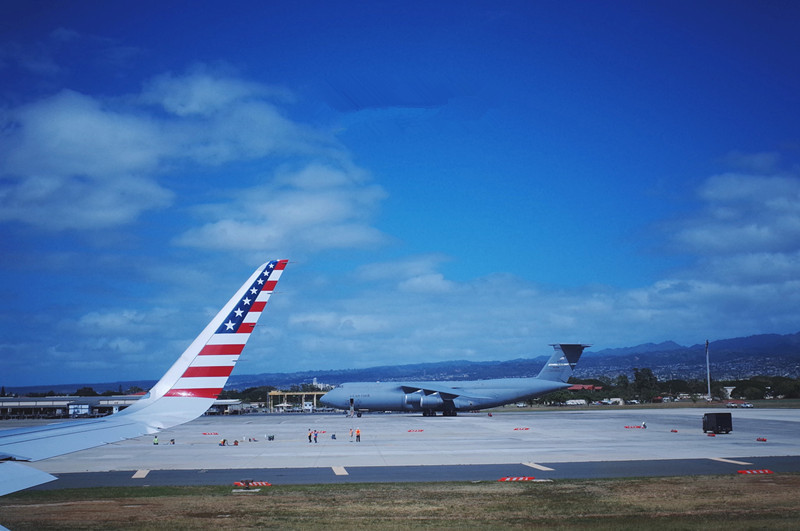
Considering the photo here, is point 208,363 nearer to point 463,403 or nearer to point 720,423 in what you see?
point 720,423

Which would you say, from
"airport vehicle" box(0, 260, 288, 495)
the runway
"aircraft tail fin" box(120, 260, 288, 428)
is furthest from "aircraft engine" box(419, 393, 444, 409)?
"aircraft tail fin" box(120, 260, 288, 428)

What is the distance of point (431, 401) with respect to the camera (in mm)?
64188

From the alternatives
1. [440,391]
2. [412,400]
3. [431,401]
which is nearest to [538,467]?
[440,391]

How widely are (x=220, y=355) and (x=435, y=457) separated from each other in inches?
787

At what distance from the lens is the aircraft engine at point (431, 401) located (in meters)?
64.1

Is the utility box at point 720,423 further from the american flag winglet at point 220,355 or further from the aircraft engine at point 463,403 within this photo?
the american flag winglet at point 220,355

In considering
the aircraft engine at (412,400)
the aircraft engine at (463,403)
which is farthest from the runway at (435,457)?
the aircraft engine at (463,403)

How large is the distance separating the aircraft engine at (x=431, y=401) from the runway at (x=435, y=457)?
21.4 meters

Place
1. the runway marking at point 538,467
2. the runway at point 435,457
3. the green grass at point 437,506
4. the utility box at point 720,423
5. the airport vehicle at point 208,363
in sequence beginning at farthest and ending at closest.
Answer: the utility box at point 720,423 < the runway marking at point 538,467 < the runway at point 435,457 < the green grass at point 437,506 < the airport vehicle at point 208,363

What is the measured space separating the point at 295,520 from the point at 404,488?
5260 mm

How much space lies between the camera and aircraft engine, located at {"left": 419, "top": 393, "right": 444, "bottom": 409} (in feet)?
210

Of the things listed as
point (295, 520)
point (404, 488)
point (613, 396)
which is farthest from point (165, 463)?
point (613, 396)

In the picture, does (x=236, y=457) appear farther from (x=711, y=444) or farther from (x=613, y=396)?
(x=613, y=396)

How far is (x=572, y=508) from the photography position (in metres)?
16.7
